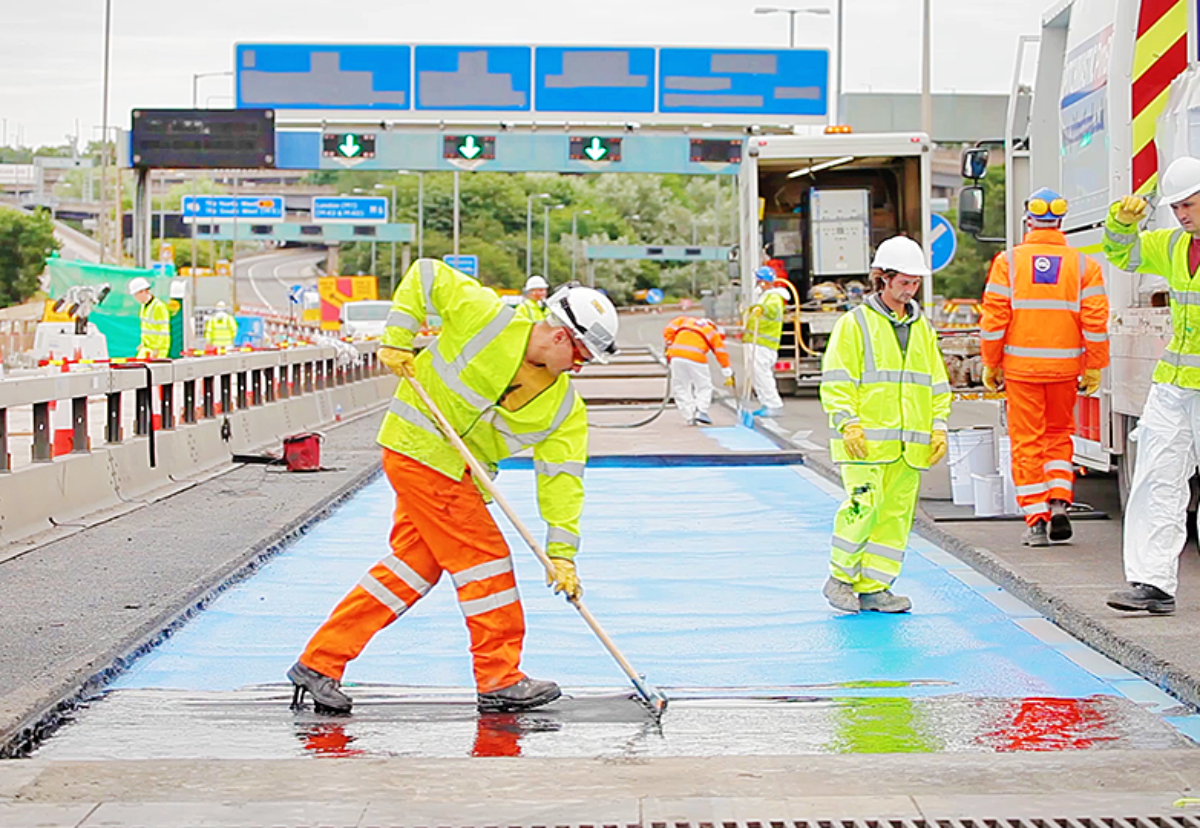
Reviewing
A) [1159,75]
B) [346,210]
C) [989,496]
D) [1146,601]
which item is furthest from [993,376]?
[346,210]

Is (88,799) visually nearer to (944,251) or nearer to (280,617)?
(280,617)

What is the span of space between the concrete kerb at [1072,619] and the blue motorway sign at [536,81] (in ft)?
80.0

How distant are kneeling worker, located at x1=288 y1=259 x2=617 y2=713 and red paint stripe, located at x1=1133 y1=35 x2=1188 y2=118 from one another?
451 cm

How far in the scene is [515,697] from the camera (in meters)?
6.24

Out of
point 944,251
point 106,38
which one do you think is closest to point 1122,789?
point 944,251

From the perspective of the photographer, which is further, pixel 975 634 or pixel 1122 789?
pixel 975 634

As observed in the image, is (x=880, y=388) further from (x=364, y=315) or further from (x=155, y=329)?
(x=364, y=315)

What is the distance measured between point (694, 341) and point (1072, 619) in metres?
13.6

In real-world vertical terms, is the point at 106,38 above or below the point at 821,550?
above

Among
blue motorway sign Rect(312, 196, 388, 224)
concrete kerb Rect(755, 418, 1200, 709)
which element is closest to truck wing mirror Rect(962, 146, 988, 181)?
concrete kerb Rect(755, 418, 1200, 709)

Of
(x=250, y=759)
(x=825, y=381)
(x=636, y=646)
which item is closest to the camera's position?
(x=250, y=759)

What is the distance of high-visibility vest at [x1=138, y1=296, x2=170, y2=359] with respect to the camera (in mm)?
24938

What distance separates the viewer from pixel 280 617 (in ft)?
27.8

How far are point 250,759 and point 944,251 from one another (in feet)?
62.8
